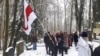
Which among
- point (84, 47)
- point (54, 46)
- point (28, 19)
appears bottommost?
point (54, 46)

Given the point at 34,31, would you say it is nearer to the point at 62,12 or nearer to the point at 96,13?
the point at 96,13

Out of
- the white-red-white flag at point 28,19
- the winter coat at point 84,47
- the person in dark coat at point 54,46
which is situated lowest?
the person in dark coat at point 54,46

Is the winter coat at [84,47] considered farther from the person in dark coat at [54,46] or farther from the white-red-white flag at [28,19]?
the person in dark coat at [54,46]

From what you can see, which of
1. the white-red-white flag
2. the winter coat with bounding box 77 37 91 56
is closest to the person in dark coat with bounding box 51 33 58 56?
the white-red-white flag

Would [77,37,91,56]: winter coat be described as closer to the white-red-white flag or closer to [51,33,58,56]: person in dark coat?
the white-red-white flag

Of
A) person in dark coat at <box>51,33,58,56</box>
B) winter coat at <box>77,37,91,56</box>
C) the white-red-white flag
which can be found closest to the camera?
winter coat at <box>77,37,91,56</box>

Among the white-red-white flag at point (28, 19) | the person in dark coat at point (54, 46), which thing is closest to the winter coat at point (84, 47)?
the white-red-white flag at point (28, 19)

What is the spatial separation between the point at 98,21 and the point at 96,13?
5.73 ft

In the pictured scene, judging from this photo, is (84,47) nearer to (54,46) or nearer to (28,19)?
(28,19)

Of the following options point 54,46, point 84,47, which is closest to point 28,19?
point 84,47

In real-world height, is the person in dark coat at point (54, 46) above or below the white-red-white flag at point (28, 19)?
below

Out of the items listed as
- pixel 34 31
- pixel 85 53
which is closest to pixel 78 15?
pixel 34 31

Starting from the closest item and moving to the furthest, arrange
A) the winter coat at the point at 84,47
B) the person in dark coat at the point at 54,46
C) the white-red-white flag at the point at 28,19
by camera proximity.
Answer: the winter coat at the point at 84,47
the white-red-white flag at the point at 28,19
the person in dark coat at the point at 54,46

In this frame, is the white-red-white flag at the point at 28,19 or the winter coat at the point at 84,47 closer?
the winter coat at the point at 84,47
